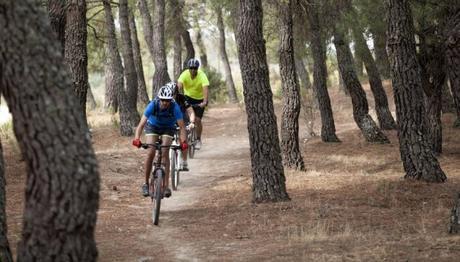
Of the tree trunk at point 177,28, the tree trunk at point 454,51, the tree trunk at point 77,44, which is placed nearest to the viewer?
the tree trunk at point 454,51

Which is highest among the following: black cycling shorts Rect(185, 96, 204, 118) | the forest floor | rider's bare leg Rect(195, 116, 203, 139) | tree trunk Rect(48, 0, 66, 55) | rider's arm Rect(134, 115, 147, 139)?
tree trunk Rect(48, 0, 66, 55)

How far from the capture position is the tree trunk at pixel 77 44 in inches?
477

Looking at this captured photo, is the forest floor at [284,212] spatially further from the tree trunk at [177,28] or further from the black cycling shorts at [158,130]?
the tree trunk at [177,28]

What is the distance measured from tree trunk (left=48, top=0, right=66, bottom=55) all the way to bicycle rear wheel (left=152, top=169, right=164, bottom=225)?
290cm

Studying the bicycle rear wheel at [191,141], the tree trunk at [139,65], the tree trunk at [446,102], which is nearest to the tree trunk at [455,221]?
the bicycle rear wheel at [191,141]

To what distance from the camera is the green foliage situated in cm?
3697

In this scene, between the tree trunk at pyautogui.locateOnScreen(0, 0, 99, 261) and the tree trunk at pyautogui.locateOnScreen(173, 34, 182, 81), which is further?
the tree trunk at pyautogui.locateOnScreen(173, 34, 182, 81)

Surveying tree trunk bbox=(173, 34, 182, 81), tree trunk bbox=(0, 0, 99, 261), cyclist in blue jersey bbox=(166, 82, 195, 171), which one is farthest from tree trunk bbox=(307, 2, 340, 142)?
tree trunk bbox=(0, 0, 99, 261)

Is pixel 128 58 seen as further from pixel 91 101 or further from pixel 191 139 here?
pixel 91 101

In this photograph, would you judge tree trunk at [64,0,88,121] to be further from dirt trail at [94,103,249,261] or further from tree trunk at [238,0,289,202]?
tree trunk at [238,0,289,202]

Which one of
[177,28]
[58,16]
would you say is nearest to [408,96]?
[58,16]

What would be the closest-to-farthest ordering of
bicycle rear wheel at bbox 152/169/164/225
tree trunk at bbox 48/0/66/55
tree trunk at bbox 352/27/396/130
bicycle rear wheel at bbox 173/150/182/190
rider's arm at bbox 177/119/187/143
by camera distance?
bicycle rear wheel at bbox 152/169/164/225, rider's arm at bbox 177/119/187/143, tree trunk at bbox 48/0/66/55, bicycle rear wheel at bbox 173/150/182/190, tree trunk at bbox 352/27/396/130

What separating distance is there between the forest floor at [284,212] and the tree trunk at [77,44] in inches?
87.4

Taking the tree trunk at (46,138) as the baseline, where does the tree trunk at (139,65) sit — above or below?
above
